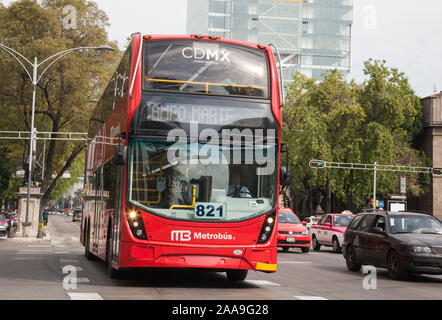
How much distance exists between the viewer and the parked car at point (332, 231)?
30.2m

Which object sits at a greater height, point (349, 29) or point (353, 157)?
point (349, 29)

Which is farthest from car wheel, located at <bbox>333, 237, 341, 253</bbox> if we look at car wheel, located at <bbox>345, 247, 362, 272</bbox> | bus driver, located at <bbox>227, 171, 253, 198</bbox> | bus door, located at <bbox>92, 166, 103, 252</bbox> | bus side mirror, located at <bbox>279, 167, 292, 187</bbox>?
bus driver, located at <bbox>227, 171, 253, 198</bbox>

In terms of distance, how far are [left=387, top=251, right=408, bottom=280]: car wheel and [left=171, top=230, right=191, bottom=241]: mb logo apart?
5.71 m

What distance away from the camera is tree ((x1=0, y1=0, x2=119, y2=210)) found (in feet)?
142

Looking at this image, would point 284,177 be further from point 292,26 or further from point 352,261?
point 292,26

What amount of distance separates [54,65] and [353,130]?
25.1 m

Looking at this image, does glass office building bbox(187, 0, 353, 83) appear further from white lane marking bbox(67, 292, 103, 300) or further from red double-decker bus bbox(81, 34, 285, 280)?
white lane marking bbox(67, 292, 103, 300)

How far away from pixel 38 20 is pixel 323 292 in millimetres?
35709

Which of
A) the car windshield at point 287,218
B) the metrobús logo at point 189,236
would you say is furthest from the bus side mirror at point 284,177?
the car windshield at point 287,218

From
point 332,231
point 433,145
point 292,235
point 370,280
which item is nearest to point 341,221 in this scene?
point 332,231

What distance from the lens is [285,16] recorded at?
4916 inches

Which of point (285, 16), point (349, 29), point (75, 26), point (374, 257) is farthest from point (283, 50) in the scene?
point (374, 257)

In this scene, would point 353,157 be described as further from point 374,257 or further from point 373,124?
point 374,257

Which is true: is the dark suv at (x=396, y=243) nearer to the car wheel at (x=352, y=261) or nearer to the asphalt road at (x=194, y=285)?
the car wheel at (x=352, y=261)
